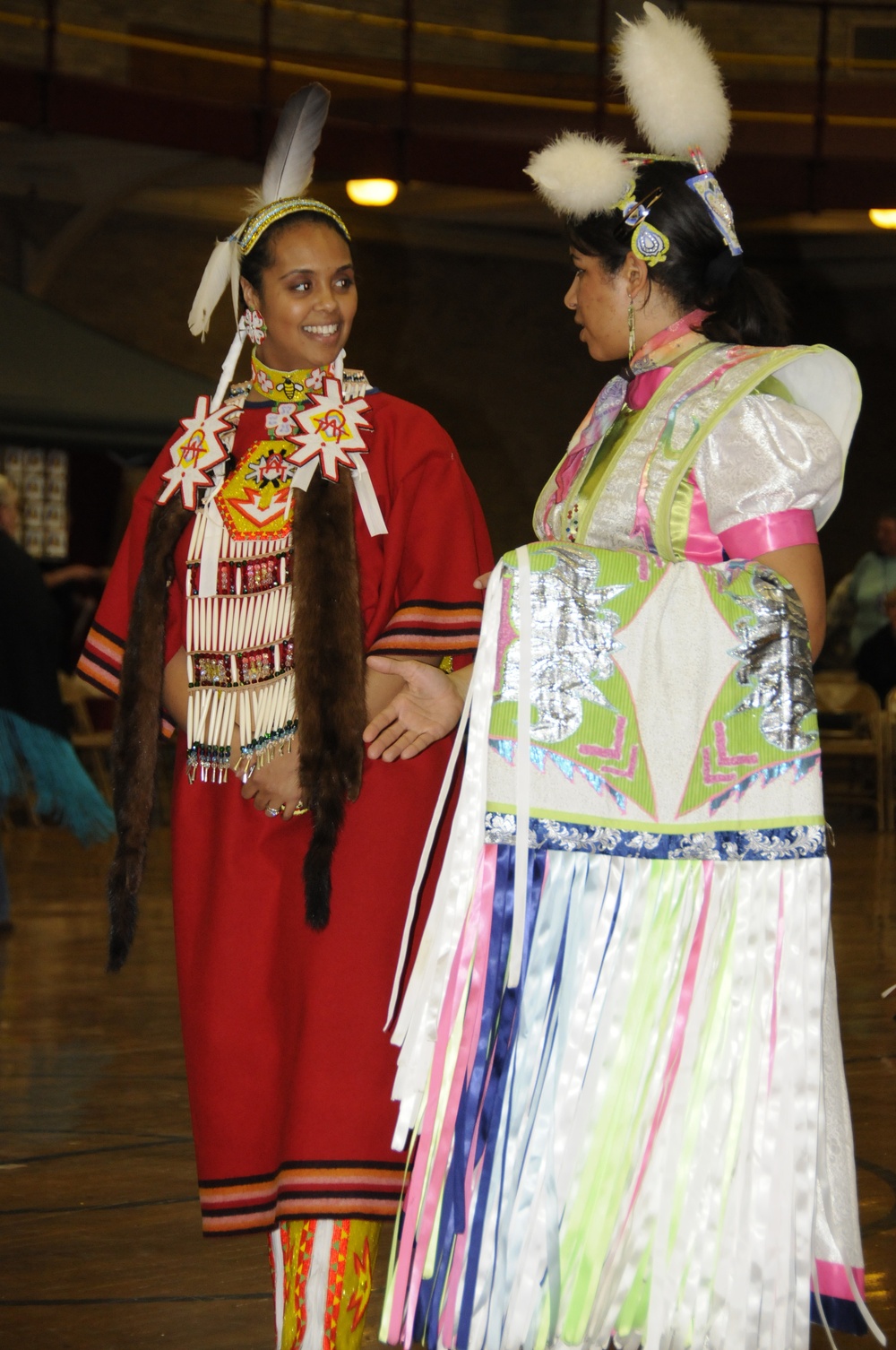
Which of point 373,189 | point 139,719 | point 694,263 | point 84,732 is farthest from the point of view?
point 84,732

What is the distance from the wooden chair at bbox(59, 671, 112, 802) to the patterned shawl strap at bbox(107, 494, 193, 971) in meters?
6.21

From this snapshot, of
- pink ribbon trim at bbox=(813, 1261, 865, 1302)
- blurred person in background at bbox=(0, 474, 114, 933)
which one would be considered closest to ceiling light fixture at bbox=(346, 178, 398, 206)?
blurred person in background at bbox=(0, 474, 114, 933)

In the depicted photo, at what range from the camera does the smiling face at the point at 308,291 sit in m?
1.90

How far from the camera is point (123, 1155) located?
2.87 m

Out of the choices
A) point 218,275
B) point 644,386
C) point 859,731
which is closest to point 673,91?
point 644,386

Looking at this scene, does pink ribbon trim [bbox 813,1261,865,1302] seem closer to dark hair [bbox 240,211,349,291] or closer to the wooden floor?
the wooden floor

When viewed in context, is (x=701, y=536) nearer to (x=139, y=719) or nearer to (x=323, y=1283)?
(x=139, y=719)

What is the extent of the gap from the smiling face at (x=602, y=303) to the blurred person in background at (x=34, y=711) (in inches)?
165

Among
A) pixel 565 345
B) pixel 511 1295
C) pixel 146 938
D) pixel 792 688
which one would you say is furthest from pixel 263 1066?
pixel 565 345

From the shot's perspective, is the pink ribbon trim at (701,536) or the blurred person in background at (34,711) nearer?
the pink ribbon trim at (701,536)

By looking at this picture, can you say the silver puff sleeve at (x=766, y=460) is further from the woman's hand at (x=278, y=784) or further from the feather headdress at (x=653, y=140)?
Result: the woman's hand at (x=278, y=784)

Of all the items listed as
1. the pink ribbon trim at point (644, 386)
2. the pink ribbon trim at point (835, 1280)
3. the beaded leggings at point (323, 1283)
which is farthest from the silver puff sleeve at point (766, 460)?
the beaded leggings at point (323, 1283)

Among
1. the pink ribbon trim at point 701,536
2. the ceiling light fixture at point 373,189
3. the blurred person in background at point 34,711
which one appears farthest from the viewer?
the ceiling light fixture at point 373,189

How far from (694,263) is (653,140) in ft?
0.57
